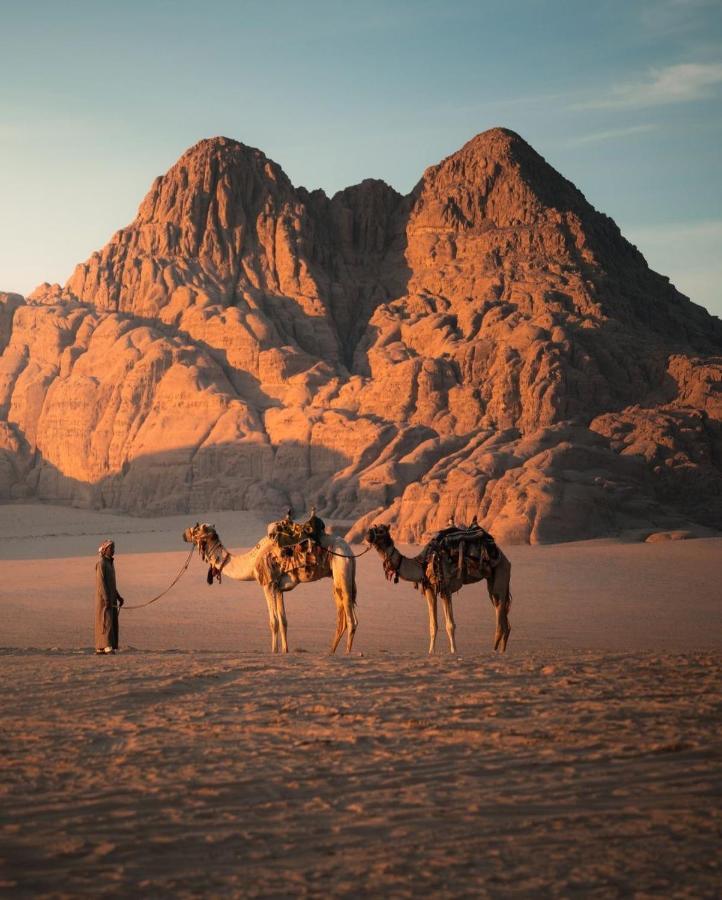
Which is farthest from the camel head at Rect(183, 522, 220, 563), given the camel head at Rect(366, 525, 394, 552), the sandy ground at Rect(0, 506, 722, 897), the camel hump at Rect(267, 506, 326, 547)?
the camel head at Rect(366, 525, 394, 552)

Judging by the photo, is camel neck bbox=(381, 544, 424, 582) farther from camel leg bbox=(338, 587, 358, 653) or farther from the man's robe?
the man's robe

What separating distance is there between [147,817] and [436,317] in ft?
157

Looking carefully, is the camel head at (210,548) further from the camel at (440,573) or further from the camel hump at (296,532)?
the camel at (440,573)

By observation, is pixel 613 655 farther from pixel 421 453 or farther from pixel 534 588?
pixel 421 453

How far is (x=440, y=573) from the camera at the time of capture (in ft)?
53.9

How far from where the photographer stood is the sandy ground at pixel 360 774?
6602 millimetres

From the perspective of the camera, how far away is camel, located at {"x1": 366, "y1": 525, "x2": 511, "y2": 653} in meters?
16.5

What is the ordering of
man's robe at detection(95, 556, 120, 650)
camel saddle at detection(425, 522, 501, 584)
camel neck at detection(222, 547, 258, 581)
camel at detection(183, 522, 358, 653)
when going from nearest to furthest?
camel saddle at detection(425, 522, 501, 584)
camel at detection(183, 522, 358, 653)
man's robe at detection(95, 556, 120, 650)
camel neck at detection(222, 547, 258, 581)

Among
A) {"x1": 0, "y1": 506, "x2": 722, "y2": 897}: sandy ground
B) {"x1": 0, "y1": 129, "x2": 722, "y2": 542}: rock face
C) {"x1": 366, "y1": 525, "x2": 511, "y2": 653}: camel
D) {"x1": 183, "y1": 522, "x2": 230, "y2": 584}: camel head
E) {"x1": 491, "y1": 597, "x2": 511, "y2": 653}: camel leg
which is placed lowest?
{"x1": 0, "y1": 506, "x2": 722, "y2": 897}: sandy ground

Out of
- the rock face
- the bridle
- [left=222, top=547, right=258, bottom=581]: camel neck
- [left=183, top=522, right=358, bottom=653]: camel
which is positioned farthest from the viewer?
the rock face

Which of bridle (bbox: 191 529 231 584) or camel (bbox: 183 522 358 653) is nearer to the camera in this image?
camel (bbox: 183 522 358 653)

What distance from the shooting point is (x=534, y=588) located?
26281 mm

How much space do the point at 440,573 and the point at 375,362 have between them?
36.4 meters

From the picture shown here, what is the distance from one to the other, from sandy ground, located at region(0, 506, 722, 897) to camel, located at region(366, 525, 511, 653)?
1457mm
